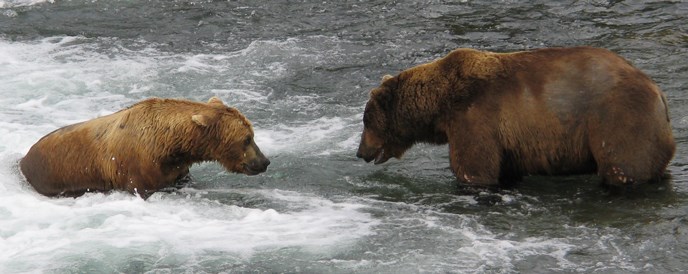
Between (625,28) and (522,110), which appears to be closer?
(522,110)

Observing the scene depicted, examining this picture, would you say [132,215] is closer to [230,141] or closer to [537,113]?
[230,141]

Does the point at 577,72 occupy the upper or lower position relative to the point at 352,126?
upper

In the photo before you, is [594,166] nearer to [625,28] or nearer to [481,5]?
[625,28]

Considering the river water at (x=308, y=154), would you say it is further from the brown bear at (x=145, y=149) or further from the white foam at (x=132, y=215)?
the brown bear at (x=145, y=149)

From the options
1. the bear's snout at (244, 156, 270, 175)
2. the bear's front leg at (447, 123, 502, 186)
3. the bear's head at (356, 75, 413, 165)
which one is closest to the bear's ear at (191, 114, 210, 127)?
the bear's snout at (244, 156, 270, 175)

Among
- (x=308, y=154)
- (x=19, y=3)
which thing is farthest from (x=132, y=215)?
(x=19, y=3)

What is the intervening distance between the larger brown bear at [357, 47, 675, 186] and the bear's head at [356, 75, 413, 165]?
2 cm

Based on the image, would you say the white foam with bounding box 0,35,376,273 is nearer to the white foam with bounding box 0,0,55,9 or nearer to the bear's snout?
the bear's snout

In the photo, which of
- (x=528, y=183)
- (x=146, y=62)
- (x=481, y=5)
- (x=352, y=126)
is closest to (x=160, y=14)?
(x=146, y=62)

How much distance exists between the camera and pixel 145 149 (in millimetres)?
8922

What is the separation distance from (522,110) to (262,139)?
3.31 metres

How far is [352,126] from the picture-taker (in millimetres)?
10977

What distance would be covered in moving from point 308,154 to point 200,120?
1.59 meters

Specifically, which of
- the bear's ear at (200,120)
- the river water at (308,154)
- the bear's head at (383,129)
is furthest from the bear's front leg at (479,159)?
the bear's ear at (200,120)
